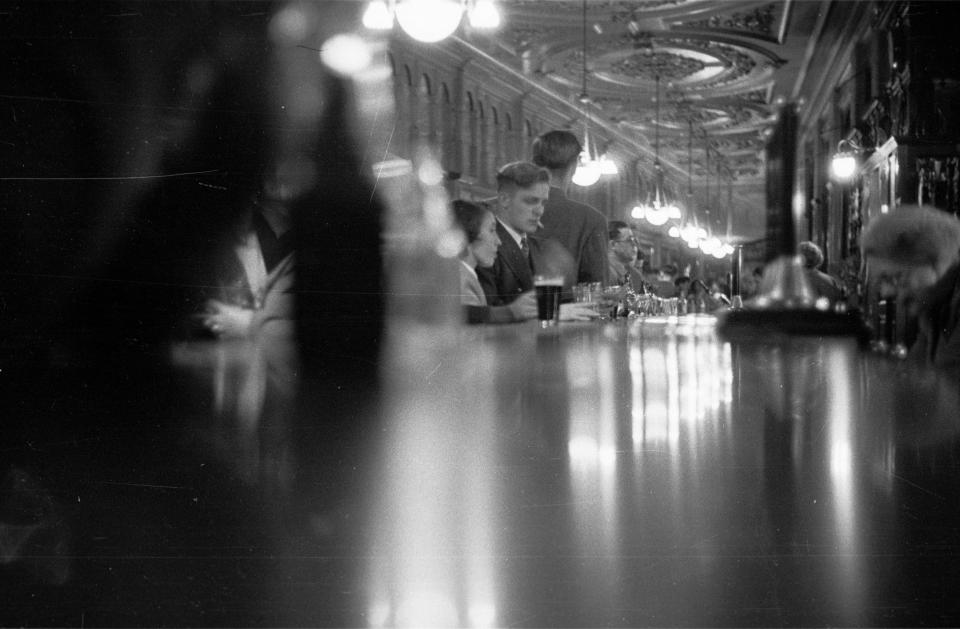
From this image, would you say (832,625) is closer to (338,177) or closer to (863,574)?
(863,574)

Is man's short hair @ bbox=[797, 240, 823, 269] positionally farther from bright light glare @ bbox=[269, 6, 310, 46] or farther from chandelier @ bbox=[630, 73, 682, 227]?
bright light glare @ bbox=[269, 6, 310, 46]

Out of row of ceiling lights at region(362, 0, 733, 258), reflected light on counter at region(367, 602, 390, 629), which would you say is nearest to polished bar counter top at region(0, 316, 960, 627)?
reflected light on counter at region(367, 602, 390, 629)

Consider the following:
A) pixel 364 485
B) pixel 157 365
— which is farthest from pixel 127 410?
pixel 364 485

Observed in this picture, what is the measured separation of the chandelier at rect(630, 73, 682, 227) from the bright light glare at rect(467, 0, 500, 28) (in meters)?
0.12

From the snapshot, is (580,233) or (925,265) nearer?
(925,265)

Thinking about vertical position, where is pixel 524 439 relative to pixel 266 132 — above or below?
below

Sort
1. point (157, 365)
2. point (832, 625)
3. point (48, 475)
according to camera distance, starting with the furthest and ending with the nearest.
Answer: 1. point (157, 365)
2. point (48, 475)
3. point (832, 625)

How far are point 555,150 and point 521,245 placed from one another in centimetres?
6

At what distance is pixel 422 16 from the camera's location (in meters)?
0.43

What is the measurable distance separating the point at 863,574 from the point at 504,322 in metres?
0.32

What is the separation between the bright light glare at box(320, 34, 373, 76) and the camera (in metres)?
0.44

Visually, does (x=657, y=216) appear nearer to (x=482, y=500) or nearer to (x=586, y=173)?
(x=586, y=173)

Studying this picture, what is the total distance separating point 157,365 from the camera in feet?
1.37

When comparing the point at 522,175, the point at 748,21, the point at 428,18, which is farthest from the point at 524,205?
the point at 748,21
